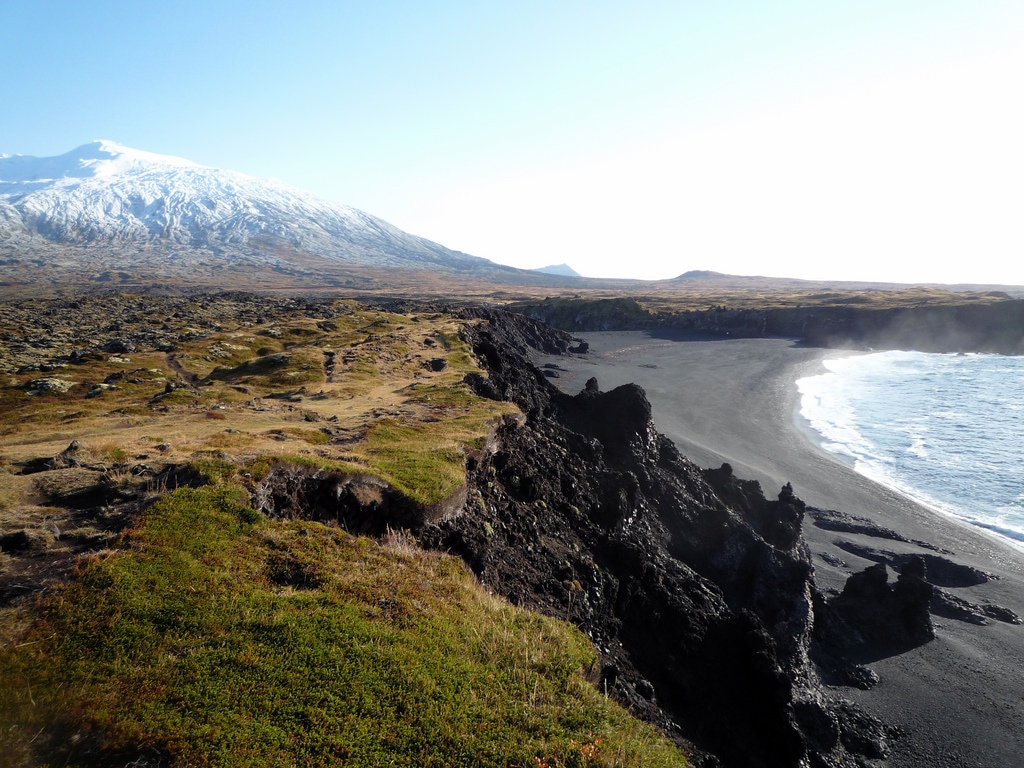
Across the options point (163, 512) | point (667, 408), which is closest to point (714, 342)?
point (667, 408)

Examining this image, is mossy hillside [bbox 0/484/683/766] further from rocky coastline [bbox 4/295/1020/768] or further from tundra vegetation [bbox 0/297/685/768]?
rocky coastline [bbox 4/295/1020/768]

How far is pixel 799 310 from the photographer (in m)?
140

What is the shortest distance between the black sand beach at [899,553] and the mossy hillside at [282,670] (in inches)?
700

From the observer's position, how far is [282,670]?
8.38m

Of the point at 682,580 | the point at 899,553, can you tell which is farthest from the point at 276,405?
the point at 899,553

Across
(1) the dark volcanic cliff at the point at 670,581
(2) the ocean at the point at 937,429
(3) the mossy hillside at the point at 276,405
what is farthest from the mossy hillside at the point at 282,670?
(2) the ocean at the point at 937,429

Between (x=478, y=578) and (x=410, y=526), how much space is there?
293 cm

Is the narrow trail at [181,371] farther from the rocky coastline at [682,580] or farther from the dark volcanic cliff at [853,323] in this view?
the dark volcanic cliff at [853,323]

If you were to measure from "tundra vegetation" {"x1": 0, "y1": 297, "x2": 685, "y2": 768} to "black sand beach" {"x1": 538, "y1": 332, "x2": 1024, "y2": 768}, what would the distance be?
18072mm

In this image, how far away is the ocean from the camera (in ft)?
135

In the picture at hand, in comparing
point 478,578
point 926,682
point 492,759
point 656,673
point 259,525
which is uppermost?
point 259,525

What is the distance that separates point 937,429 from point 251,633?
75953 mm

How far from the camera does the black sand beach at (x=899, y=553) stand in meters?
19.0

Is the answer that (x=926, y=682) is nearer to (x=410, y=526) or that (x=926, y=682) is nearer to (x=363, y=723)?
(x=410, y=526)
